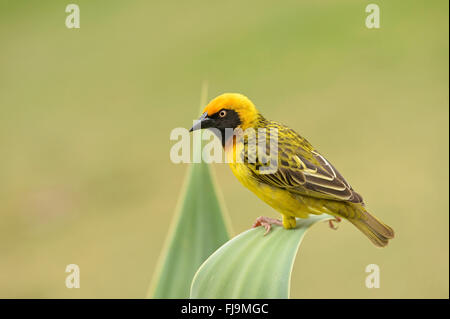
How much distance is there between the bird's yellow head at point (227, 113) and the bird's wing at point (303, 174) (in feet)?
0.46

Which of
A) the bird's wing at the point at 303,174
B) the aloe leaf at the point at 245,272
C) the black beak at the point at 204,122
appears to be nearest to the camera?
the aloe leaf at the point at 245,272

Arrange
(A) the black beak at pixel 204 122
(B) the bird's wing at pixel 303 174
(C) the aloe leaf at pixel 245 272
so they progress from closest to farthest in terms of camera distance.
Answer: (C) the aloe leaf at pixel 245 272 → (A) the black beak at pixel 204 122 → (B) the bird's wing at pixel 303 174

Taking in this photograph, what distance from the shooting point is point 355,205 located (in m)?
1.54

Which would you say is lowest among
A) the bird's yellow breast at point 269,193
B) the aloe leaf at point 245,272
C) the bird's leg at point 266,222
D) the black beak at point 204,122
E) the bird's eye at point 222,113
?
the aloe leaf at point 245,272

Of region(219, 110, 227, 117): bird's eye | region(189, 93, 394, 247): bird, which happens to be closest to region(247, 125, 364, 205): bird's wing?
region(189, 93, 394, 247): bird

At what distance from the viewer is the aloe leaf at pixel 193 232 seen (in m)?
1.51

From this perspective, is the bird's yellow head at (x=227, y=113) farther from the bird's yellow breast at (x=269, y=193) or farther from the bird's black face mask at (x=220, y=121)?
the bird's yellow breast at (x=269, y=193)

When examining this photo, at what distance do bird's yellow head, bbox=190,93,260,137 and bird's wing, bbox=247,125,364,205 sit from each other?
141mm

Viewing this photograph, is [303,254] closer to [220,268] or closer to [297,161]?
[297,161]

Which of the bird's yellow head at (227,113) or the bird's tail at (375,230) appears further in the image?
the bird's tail at (375,230)

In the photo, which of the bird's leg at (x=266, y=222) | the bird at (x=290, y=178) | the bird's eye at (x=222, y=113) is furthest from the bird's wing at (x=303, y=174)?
the bird's eye at (x=222, y=113)

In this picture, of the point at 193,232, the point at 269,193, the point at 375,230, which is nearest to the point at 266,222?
the point at 269,193

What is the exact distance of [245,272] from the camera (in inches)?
48.2

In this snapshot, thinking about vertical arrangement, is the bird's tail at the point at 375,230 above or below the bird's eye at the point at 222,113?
below
